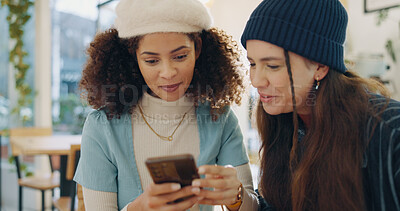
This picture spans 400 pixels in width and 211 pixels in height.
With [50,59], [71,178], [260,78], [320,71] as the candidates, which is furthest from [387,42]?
[50,59]

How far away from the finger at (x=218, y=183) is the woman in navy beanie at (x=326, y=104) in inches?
8.5

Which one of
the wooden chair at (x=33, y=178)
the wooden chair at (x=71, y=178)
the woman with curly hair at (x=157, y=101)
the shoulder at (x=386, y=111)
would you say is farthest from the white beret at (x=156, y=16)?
the wooden chair at (x=33, y=178)

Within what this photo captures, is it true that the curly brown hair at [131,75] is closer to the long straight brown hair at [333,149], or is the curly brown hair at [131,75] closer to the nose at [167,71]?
the nose at [167,71]

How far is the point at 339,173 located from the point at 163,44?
63 centimetres

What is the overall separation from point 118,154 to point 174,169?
0.39 m

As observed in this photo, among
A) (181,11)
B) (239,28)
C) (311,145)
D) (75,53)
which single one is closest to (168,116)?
(181,11)

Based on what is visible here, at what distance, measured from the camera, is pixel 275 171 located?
113cm

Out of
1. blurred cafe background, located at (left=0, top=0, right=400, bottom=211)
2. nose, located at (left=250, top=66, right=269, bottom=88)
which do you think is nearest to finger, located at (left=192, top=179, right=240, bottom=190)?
nose, located at (left=250, top=66, right=269, bottom=88)

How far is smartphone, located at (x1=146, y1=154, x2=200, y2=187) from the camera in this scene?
2.16 ft

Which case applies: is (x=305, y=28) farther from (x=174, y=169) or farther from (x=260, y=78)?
(x=174, y=169)

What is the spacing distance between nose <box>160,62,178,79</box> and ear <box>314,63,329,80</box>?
430 millimetres

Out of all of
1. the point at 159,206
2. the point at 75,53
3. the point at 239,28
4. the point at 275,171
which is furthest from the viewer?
the point at 75,53

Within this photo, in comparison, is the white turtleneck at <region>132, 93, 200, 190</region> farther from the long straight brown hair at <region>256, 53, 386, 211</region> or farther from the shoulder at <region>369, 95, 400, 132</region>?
the shoulder at <region>369, 95, 400, 132</region>

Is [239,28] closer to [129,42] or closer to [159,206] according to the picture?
[129,42]
